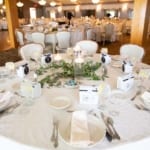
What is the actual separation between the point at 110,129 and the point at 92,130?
0.12 m

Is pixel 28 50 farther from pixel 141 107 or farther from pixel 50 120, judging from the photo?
pixel 141 107

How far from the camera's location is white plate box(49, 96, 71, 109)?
1512mm

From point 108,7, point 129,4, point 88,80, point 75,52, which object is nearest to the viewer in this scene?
point 88,80

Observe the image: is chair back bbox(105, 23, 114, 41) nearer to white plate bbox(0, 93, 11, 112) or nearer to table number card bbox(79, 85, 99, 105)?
table number card bbox(79, 85, 99, 105)

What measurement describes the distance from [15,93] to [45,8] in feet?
52.2

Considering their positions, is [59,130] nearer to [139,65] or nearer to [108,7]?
[139,65]

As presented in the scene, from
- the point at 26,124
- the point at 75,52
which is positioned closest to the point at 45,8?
the point at 75,52

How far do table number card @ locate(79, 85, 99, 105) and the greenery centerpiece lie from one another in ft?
1.60

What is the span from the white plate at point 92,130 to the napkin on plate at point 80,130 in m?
0.03

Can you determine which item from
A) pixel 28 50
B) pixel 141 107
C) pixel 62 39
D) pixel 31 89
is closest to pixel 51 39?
pixel 62 39

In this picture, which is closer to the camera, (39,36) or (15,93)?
(15,93)

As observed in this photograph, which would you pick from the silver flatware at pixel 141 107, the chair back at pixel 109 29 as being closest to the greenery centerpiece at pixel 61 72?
the silver flatware at pixel 141 107

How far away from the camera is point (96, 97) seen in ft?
4.92

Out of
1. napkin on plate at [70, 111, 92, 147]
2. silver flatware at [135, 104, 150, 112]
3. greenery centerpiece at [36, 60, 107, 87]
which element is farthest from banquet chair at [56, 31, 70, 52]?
napkin on plate at [70, 111, 92, 147]
